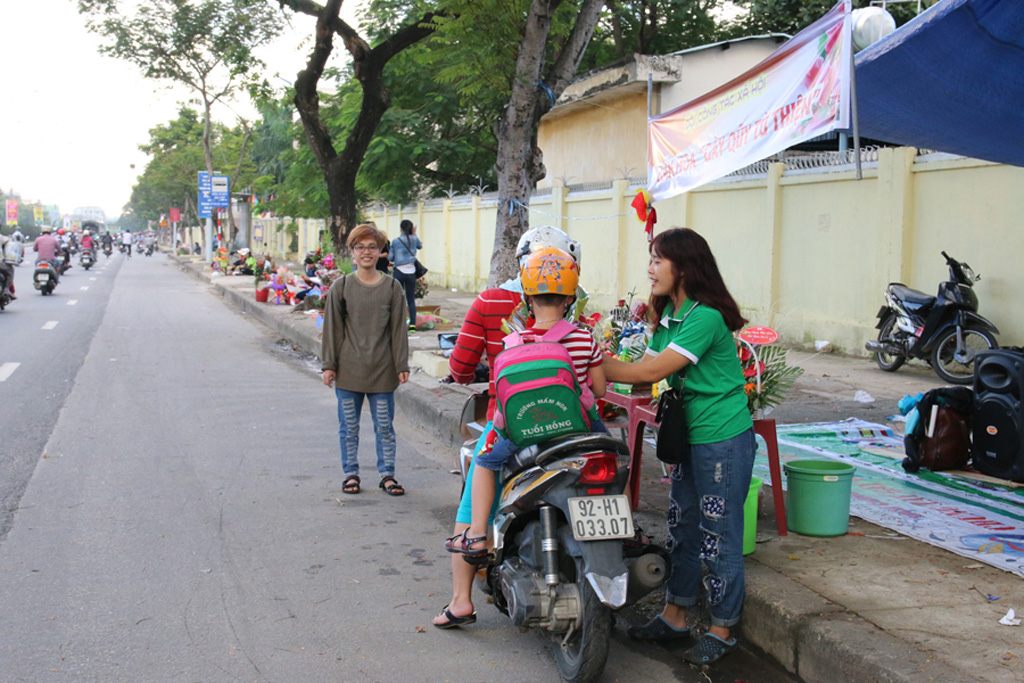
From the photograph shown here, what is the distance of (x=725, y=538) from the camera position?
3588 millimetres

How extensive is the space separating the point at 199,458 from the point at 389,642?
11.7 ft

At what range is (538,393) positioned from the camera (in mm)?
3336

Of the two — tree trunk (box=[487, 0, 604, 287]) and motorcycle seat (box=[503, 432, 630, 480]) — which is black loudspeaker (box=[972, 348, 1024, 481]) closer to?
motorcycle seat (box=[503, 432, 630, 480])

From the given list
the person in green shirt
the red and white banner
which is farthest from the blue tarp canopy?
the person in green shirt

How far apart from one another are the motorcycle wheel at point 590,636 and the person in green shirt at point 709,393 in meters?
0.51

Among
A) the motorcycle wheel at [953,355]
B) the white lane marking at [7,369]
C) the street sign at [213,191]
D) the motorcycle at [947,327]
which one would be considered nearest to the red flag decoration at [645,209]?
the motorcycle at [947,327]

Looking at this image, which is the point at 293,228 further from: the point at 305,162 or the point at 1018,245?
the point at 1018,245

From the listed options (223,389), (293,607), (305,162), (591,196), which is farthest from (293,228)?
(293,607)

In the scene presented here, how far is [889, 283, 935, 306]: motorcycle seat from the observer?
9136mm

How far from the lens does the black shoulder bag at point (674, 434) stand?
140 inches

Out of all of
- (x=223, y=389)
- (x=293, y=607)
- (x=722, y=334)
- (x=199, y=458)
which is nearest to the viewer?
(x=722, y=334)

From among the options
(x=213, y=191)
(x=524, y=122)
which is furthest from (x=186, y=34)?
(x=524, y=122)

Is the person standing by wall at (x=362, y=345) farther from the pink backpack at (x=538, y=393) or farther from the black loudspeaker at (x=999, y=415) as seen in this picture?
the black loudspeaker at (x=999, y=415)

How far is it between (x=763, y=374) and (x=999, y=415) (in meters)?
1.72
